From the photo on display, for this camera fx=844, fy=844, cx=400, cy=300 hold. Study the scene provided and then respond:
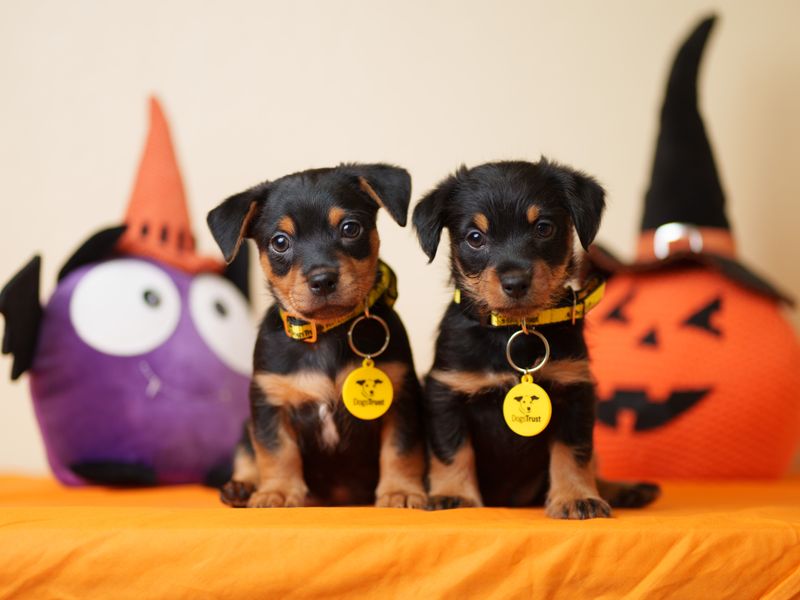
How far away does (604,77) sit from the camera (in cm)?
425

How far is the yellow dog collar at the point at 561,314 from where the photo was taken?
2.38 m

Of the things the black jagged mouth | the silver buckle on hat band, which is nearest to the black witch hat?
the silver buckle on hat band

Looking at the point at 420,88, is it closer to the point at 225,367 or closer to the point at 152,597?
the point at 225,367

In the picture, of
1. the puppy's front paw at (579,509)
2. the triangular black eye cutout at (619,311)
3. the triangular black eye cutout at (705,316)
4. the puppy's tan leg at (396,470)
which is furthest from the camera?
the triangular black eye cutout at (619,311)

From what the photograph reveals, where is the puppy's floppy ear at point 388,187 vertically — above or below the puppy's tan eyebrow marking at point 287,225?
above

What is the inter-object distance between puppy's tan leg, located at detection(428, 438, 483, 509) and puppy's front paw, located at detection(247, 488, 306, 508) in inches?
15.3

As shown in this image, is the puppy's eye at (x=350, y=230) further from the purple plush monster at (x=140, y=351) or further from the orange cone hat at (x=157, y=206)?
the orange cone hat at (x=157, y=206)

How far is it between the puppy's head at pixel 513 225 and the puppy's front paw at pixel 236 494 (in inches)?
35.5

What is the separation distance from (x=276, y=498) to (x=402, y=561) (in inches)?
23.9

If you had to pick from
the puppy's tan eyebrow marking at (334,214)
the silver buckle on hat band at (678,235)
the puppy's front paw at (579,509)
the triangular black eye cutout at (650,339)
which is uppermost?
the puppy's tan eyebrow marking at (334,214)

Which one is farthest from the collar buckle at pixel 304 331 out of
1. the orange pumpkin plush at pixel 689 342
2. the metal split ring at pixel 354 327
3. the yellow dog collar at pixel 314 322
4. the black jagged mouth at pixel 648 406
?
the black jagged mouth at pixel 648 406

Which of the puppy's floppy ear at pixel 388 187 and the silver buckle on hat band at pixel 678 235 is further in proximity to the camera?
the silver buckle on hat band at pixel 678 235

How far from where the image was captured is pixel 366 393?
244cm

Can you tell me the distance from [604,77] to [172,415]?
265 centimetres
